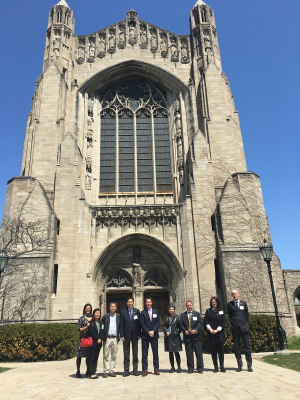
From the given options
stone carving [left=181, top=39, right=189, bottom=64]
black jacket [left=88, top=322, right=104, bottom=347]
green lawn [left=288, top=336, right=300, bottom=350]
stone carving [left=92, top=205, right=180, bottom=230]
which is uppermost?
stone carving [left=181, top=39, right=189, bottom=64]

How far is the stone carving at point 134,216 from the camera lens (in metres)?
17.6

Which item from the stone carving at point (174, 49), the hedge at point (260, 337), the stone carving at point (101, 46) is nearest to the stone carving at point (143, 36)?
the stone carving at point (174, 49)

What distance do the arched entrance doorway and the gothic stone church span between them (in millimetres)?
62

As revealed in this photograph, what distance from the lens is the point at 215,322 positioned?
7379mm

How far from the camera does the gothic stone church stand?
51.6ft

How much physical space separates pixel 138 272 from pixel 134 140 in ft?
28.8

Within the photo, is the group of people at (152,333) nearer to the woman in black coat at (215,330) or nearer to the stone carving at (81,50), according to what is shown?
the woman in black coat at (215,330)

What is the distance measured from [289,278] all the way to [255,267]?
Result: 9.71 metres

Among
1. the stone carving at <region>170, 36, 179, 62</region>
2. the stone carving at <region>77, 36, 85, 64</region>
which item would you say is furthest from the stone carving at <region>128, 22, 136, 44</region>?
the stone carving at <region>77, 36, 85, 64</region>

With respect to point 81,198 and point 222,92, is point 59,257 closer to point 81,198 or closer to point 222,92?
point 81,198

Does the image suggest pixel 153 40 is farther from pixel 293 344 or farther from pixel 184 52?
pixel 293 344

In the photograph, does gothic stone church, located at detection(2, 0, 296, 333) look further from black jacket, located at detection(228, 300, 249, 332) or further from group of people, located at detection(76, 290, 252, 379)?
group of people, located at detection(76, 290, 252, 379)

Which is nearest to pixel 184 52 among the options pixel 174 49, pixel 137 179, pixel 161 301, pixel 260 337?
pixel 174 49

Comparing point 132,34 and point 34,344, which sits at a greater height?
point 132,34
